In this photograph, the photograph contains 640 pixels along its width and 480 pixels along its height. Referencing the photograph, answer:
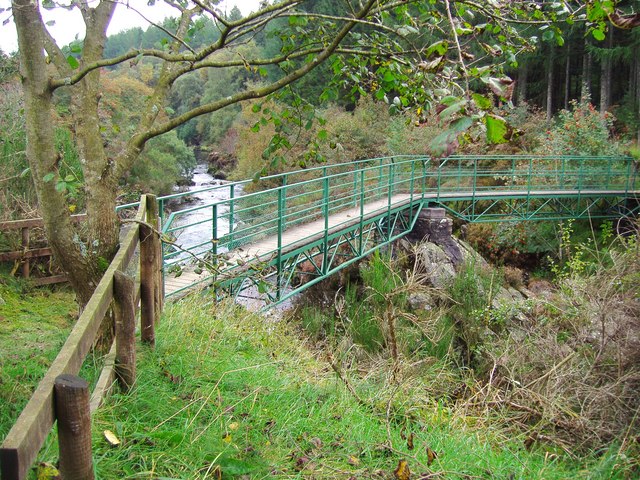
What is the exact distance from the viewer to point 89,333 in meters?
2.31

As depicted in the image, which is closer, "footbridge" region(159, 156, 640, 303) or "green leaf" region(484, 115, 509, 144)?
→ "green leaf" region(484, 115, 509, 144)

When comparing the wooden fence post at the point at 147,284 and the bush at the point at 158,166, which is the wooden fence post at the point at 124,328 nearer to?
the wooden fence post at the point at 147,284

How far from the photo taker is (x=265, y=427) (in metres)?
3.17

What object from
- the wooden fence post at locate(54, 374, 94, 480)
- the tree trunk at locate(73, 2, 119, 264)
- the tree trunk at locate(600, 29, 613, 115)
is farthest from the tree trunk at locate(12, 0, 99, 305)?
the tree trunk at locate(600, 29, 613, 115)

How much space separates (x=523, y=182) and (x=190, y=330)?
16.1m

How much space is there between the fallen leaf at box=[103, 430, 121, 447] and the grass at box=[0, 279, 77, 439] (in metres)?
0.58

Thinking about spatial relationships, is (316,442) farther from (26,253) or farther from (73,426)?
(26,253)

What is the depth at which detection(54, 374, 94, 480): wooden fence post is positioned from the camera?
5.84 ft

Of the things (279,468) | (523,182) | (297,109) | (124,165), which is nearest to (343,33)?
(297,109)

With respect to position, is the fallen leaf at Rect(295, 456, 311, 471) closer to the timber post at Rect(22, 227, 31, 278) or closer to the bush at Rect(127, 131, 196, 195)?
the timber post at Rect(22, 227, 31, 278)

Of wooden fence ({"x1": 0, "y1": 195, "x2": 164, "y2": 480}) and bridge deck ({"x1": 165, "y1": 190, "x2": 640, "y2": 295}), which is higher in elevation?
wooden fence ({"x1": 0, "y1": 195, "x2": 164, "y2": 480})

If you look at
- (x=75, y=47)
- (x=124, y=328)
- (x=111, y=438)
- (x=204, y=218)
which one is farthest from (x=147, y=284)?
(x=204, y=218)

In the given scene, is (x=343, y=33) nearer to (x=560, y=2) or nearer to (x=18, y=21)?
(x=560, y=2)

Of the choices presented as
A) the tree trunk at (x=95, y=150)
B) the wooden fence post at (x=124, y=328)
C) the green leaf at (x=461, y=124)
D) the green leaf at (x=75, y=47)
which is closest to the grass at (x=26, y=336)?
the wooden fence post at (x=124, y=328)
